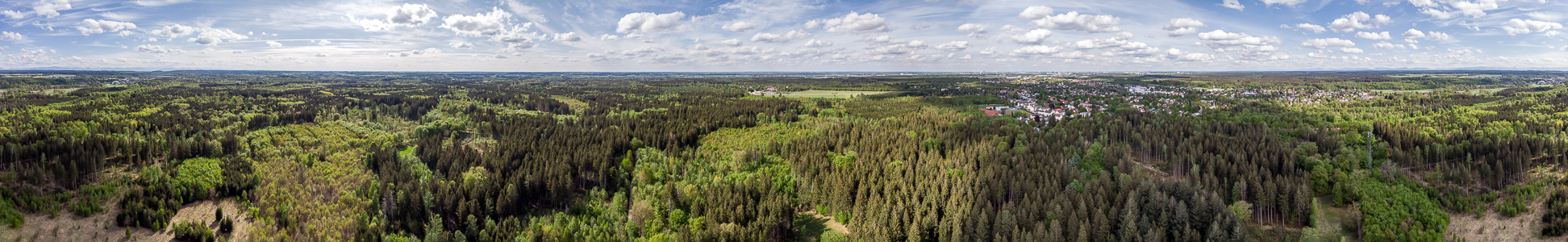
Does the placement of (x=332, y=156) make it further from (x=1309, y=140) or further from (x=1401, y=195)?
(x=1309, y=140)

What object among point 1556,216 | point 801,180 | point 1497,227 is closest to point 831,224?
point 801,180

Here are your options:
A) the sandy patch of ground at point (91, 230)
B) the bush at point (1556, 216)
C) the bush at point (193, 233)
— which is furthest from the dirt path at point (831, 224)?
the bush at point (1556, 216)

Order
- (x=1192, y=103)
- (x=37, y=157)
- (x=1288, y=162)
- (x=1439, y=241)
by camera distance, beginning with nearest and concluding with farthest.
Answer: (x=1439, y=241), (x=1288, y=162), (x=37, y=157), (x=1192, y=103)

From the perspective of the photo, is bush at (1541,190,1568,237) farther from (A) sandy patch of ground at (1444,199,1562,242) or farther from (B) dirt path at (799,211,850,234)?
(B) dirt path at (799,211,850,234)

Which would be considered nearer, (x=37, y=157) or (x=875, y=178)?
(x=875, y=178)

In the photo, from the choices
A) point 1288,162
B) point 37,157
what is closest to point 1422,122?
point 1288,162

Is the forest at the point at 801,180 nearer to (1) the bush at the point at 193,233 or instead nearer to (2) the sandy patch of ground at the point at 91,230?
(1) the bush at the point at 193,233

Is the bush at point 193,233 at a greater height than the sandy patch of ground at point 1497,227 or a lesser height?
lesser

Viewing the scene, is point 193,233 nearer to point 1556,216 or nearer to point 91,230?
point 91,230
